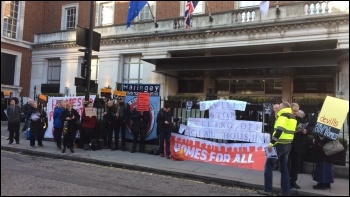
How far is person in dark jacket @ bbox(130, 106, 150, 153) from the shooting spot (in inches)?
479

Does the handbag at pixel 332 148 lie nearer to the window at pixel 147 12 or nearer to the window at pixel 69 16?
the window at pixel 147 12

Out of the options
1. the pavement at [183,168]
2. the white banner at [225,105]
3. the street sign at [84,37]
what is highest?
the street sign at [84,37]

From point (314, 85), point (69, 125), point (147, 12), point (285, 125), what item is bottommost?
point (69, 125)

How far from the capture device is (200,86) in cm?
2180

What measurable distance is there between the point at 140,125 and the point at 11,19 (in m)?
19.6

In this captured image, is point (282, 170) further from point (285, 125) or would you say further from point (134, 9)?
point (134, 9)

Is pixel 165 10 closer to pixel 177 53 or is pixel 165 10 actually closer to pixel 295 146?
pixel 177 53

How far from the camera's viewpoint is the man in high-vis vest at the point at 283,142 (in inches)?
295

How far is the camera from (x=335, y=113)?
8281 millimetres

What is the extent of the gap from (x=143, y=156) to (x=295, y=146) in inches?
191

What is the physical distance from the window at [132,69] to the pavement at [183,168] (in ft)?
35.8

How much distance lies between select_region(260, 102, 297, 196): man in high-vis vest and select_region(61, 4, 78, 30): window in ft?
76.4

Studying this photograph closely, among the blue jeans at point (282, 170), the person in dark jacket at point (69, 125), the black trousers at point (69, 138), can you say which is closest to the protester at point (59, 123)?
the person in dark jacket at point (69, 125)

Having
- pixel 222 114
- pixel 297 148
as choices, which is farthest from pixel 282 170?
pixel 222 114
